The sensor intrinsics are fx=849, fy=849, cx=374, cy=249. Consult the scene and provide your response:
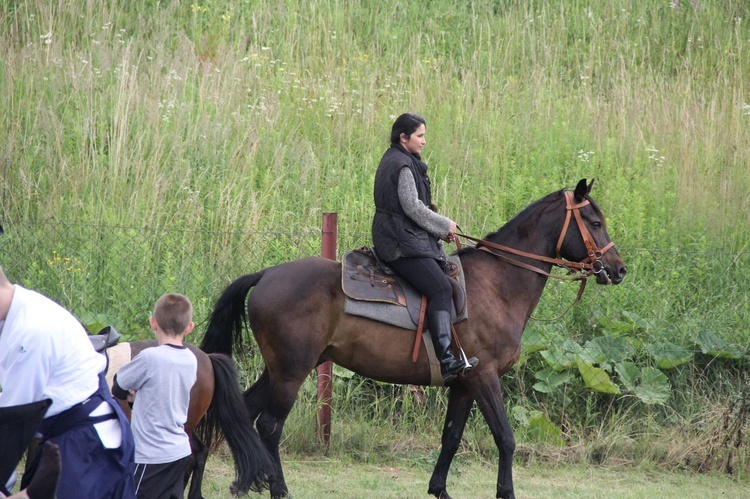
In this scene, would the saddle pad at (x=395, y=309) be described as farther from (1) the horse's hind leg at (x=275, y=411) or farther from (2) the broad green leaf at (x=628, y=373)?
(2) the broad green leaf at (x=628, y=373)

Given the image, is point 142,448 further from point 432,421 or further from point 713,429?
point 713,429

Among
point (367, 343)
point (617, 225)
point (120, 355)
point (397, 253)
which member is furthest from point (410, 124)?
point (617, 225)

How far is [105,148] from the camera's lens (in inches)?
402

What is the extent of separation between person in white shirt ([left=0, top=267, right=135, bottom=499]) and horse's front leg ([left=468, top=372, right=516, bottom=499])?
9.37 feet

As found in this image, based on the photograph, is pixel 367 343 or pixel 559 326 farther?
pixel 559 326

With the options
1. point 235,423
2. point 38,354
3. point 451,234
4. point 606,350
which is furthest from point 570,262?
point 38,354

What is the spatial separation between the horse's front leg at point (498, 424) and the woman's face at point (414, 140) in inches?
65.3

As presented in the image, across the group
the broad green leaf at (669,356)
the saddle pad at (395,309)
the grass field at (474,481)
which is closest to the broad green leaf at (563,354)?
the broad green leaf at (669,356)

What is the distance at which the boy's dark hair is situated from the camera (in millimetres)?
4246

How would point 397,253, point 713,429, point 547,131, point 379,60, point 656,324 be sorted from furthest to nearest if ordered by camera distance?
point 379,60, point 547,131, point 656,324, point 713,429, point 397,253

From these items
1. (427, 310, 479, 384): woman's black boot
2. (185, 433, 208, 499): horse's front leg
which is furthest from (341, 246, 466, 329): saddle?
(185, 433, 208, 499): horse's front leg

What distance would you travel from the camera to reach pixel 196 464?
209 inches

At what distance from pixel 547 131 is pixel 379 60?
2948 mm

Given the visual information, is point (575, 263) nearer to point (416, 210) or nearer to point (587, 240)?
point (587, 240)
